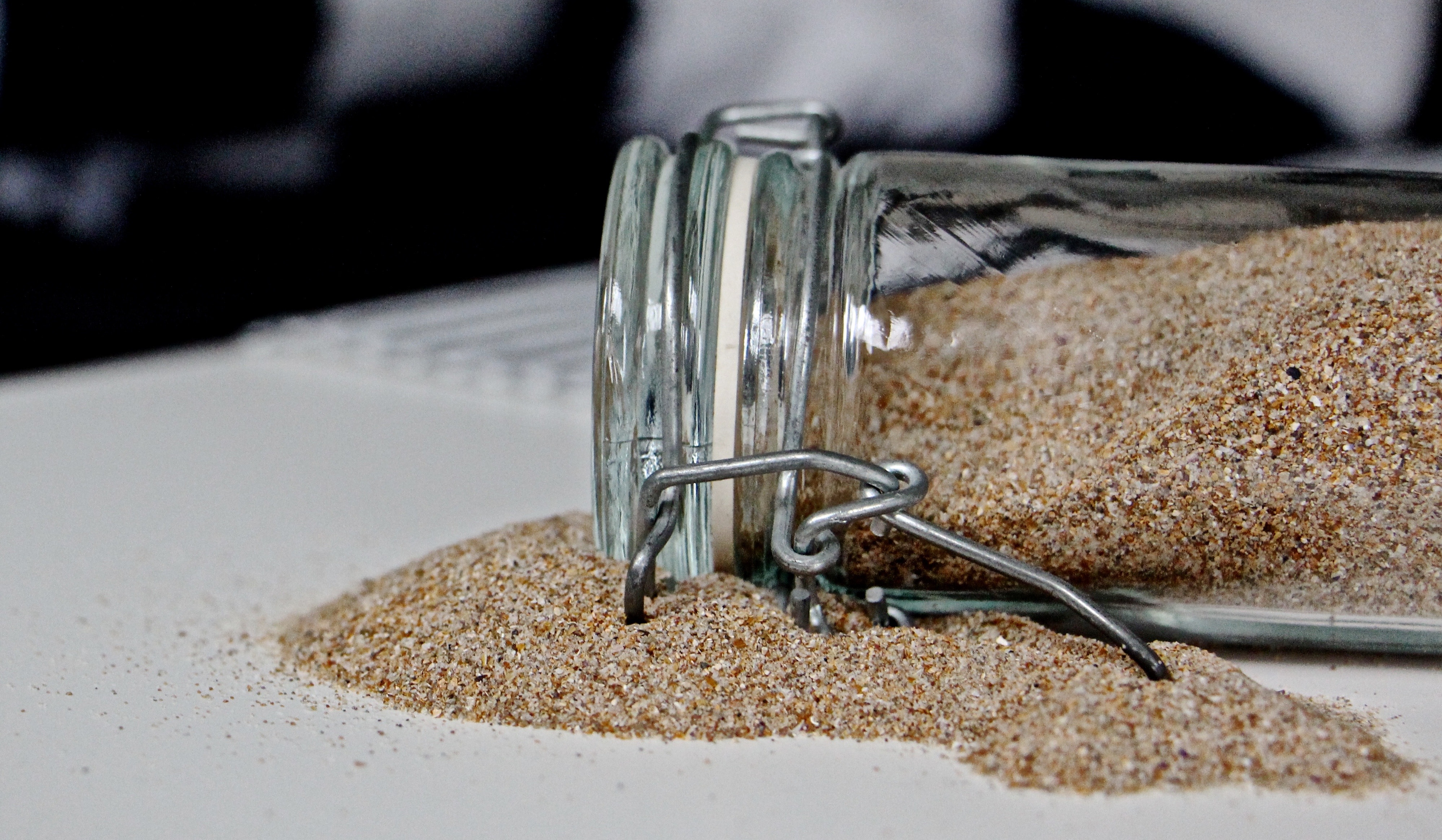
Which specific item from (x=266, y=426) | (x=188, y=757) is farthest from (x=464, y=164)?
(x=188, y=757)

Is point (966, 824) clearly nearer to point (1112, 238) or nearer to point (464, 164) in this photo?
point (1112, 238)

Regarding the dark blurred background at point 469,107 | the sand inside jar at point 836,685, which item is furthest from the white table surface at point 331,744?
the dark blurred background at point 469,107

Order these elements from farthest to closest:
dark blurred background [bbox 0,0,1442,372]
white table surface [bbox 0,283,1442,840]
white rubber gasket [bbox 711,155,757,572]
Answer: dark blurred background [bbox 0,0,1442,372]
white rubber gasket [bbox 711,155,757,572]
white table surface [bbox 0,283,1442,840]

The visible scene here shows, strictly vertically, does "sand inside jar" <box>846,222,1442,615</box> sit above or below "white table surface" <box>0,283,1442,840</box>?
above

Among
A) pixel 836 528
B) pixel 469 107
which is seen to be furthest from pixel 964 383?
pixel 469 107

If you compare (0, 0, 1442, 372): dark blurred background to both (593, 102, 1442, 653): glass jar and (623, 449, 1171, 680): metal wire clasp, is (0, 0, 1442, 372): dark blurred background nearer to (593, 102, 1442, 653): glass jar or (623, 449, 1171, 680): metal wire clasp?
(593, 102, 1442, 653): glass jar

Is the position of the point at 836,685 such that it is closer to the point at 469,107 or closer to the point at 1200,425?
the point at 1200,425

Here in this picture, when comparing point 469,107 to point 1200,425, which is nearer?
point 1200,425

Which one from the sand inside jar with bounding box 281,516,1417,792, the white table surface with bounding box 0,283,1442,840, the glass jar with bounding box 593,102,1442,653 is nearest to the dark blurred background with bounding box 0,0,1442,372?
the white table surface with bounding box 0,283,1442,840

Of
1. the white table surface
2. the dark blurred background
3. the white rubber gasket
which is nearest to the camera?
the white table surface
